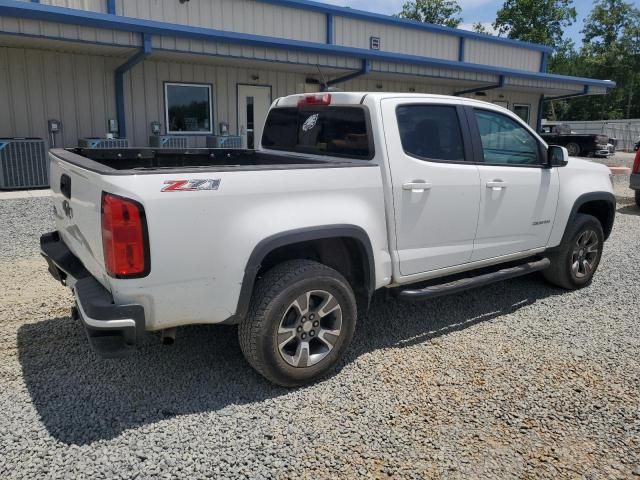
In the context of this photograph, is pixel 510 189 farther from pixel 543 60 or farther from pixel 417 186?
pixel 543 60

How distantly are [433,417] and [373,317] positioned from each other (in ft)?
5.15

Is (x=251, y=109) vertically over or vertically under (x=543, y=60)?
under

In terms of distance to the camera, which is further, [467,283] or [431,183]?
[467,283]

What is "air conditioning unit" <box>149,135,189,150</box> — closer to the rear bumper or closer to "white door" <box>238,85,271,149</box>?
"white door" <box>238,85,271,149</box>

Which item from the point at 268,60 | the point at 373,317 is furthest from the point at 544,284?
the point at 268,60

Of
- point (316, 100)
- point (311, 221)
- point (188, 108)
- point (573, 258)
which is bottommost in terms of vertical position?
point (573, 258)

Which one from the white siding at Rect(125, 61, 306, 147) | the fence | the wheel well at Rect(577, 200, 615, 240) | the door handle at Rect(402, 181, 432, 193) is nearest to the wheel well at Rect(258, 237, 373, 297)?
the door handle at Rect(402, 181, 432, 193)

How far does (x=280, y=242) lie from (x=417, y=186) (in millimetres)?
1168

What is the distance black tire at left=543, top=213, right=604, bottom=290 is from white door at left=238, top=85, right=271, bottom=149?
1057cm

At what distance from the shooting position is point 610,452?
284cm

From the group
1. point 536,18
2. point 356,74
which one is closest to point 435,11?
point 536,18

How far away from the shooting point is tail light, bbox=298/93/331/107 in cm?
416

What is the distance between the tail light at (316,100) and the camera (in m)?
4.16

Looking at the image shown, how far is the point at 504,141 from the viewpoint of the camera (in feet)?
15.1
